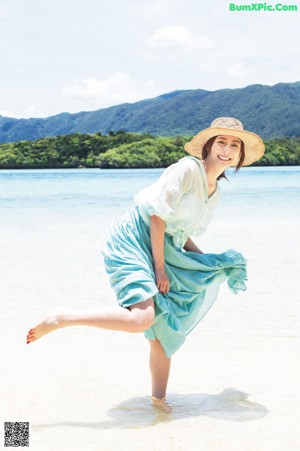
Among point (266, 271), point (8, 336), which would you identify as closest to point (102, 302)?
point (8, 336)

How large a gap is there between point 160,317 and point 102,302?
2.72 metres

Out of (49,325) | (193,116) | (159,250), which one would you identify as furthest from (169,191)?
(193,116)

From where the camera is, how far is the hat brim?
270cm

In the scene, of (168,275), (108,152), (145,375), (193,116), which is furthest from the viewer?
(193,116)

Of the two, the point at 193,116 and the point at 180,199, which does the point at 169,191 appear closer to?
the point at 180,199

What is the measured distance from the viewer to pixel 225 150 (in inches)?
107

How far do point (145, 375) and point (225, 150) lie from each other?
1392mm

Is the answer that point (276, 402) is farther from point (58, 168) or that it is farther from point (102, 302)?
point (58, 168)

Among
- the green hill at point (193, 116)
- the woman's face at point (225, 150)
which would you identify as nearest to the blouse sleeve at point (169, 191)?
the woman's face at point (225, 150)

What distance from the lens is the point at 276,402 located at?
2.95m

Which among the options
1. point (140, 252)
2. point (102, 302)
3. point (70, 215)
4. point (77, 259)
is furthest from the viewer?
point (70, 215)

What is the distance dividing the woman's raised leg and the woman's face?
2.31ft

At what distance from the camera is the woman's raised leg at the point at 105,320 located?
2.47 meters

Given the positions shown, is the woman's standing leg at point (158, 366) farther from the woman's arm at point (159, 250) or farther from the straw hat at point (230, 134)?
the straw hat at point (230, 134)
